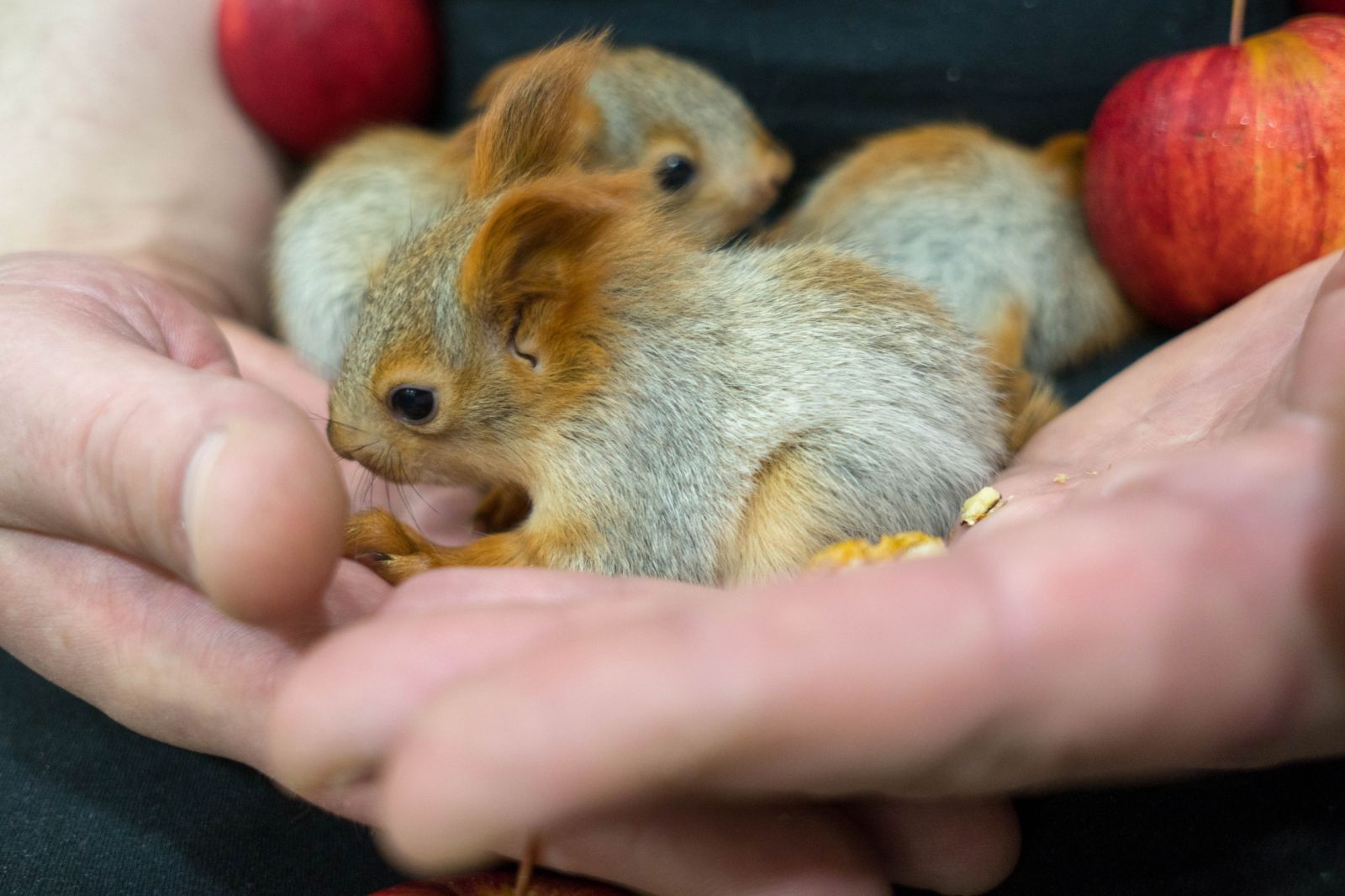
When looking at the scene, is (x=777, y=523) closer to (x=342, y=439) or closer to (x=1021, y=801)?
(x=1021, y=801)

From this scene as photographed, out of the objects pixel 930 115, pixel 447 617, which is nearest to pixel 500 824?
pixel 447 617

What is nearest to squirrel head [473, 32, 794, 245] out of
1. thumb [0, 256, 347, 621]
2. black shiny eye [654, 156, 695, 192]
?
black shiny eye [654, 156, 695, 192]

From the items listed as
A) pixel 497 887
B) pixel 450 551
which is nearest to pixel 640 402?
pixel 450 551

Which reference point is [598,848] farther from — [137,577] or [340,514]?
[137,577]

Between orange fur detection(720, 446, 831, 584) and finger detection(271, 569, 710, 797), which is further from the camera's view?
orange fur detection(720, 446, 831, 584)

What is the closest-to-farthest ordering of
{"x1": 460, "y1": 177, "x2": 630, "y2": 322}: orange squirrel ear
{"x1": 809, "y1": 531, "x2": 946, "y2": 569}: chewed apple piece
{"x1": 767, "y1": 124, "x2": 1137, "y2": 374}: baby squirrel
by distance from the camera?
{"x1": 809, "y1": 531, "x2": 946, "y2": 569}: chewed apple piece < {"x1": 460, "y1": 177, "x2": 630, "y2": 322}: orange squirrel ear < {"x1": 767, "y1": 124, "x2": 1137, "y2": 374}: baby squirrel

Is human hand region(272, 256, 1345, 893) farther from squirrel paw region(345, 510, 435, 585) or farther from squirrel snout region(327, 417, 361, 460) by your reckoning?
squirrel snout region(327, 417, 361, 460)

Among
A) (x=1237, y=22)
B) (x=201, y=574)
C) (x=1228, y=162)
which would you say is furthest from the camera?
(x=1237, y=22)
